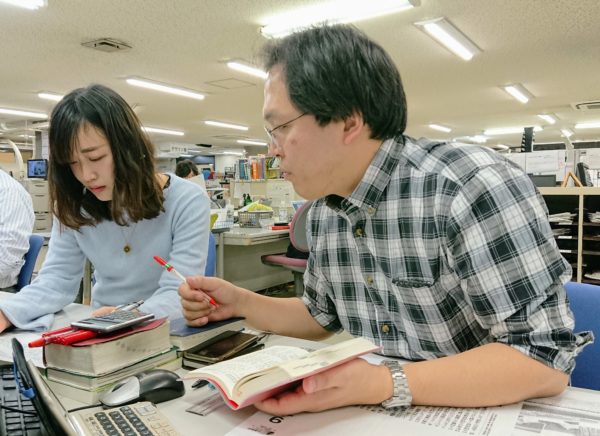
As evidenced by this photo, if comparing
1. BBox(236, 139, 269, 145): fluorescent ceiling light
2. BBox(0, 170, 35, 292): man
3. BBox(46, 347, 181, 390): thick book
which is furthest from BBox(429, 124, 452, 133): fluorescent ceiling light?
BBox(46, 347, 181, 390): thick book

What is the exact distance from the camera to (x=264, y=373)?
2.32 ft

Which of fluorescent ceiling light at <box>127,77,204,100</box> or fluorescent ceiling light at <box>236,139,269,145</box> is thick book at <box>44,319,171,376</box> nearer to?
fluorescent ceiling light at <box>127,77,204,100</box>

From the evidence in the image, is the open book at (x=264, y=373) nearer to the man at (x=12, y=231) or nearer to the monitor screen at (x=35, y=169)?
the man at (x=12, y=231)

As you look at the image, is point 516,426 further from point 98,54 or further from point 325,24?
point 98,54

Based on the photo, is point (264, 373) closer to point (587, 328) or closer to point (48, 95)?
point (587, 328)

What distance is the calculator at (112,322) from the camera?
0.86 metres

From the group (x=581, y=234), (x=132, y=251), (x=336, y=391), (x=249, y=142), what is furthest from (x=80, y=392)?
(x=249, y=142)

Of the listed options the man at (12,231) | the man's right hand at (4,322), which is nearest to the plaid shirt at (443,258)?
the man's right hand at (4,322)

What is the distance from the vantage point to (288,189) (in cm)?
513

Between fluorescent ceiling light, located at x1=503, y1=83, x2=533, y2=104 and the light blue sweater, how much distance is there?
6.99 m

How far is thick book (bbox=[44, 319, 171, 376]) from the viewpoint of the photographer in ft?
2.72

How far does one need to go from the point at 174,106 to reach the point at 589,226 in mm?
7595

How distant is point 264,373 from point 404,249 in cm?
35

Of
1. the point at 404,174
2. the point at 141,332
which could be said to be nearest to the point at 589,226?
the point at 404,174
